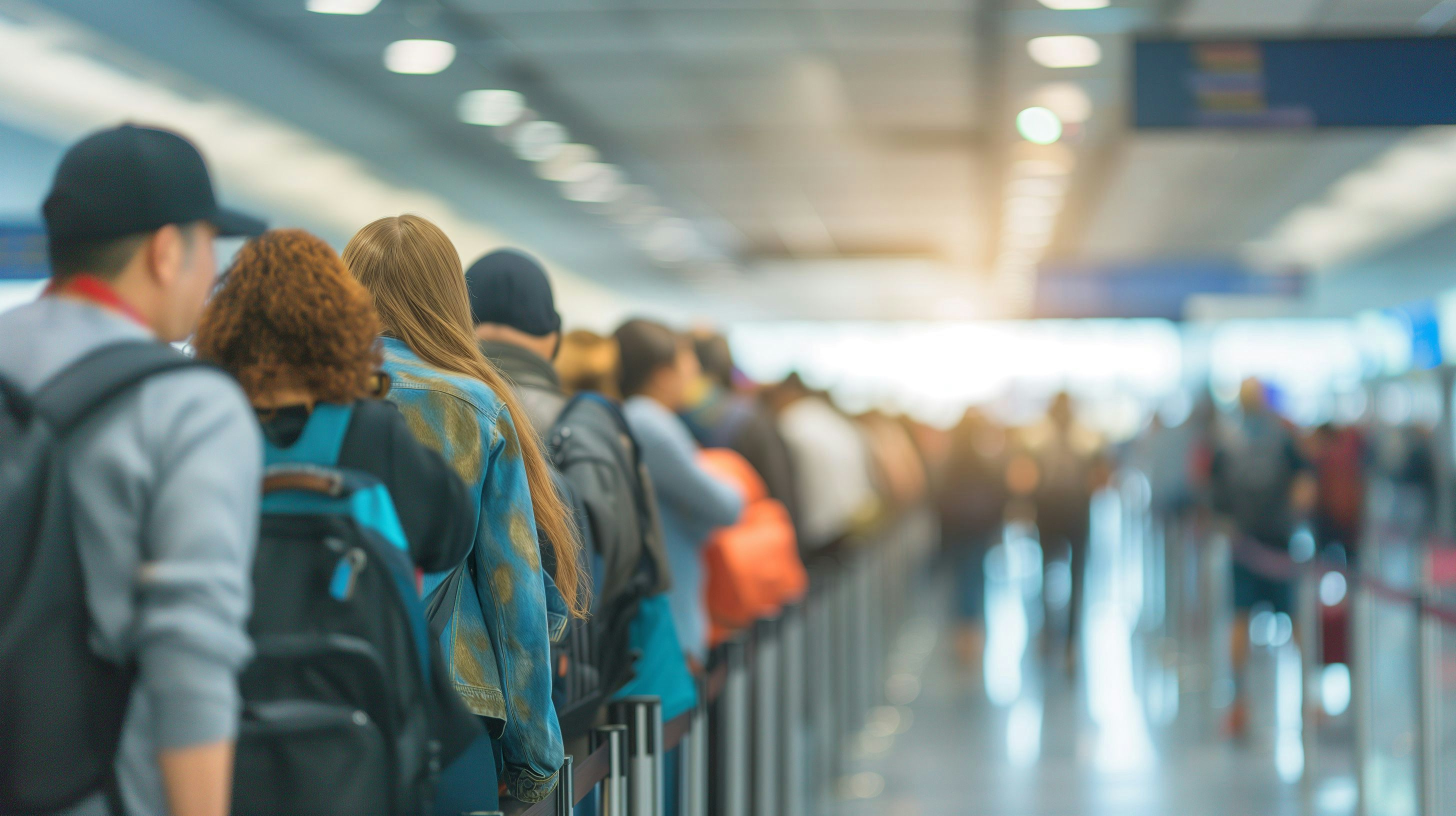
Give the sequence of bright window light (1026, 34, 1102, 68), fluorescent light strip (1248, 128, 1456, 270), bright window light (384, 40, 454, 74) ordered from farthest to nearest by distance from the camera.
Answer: fluorescent light strip (1248, 128, 1456, 270) < bright window light (384, 40, 454, 74) < bright window light (1026, 34, 1102, 68)

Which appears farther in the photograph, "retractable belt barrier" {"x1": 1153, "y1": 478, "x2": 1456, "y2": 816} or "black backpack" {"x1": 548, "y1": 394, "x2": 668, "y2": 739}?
"retractable belt barrier" {"x1": 1153, "y1": 478, "x2": 1456, "y2": 816}

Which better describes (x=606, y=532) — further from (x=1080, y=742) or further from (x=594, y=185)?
(x=594, y=185)

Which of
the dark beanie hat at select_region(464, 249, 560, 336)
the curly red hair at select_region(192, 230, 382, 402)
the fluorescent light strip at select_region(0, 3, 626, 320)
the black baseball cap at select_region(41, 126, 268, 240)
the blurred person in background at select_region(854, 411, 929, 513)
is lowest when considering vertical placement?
the curly red hair at select_region(192, 230, 382, 402)

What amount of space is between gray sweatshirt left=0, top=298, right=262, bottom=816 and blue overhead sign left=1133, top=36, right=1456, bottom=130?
5542 millimetres

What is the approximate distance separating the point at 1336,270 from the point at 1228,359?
3402 millimetres

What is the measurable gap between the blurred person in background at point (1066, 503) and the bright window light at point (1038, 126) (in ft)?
10.1

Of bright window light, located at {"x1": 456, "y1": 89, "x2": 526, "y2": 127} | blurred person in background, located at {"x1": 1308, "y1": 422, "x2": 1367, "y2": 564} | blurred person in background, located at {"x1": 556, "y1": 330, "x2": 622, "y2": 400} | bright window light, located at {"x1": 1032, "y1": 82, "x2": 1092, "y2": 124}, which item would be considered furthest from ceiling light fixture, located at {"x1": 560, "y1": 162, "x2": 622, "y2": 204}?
blurred person in background, located at {"x1": 556, "y1": 330, "x2": 622, "y2": 400}

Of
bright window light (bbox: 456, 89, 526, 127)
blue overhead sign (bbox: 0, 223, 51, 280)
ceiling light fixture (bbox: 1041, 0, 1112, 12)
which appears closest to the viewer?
ceiling light fixture (bbox: 1041, 0, 1112, 12)

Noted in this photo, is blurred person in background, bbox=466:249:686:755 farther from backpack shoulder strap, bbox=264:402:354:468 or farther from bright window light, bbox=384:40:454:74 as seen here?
bright window light, bbox=384:40:454:74

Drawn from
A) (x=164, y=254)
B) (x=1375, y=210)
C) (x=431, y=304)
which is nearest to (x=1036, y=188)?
(x=1375, y=210)

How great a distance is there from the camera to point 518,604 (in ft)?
6.97

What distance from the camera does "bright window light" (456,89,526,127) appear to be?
10.9 meters

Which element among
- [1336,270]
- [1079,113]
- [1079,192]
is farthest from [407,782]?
[1336,270]

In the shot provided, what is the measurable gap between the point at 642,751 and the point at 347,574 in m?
1.25
